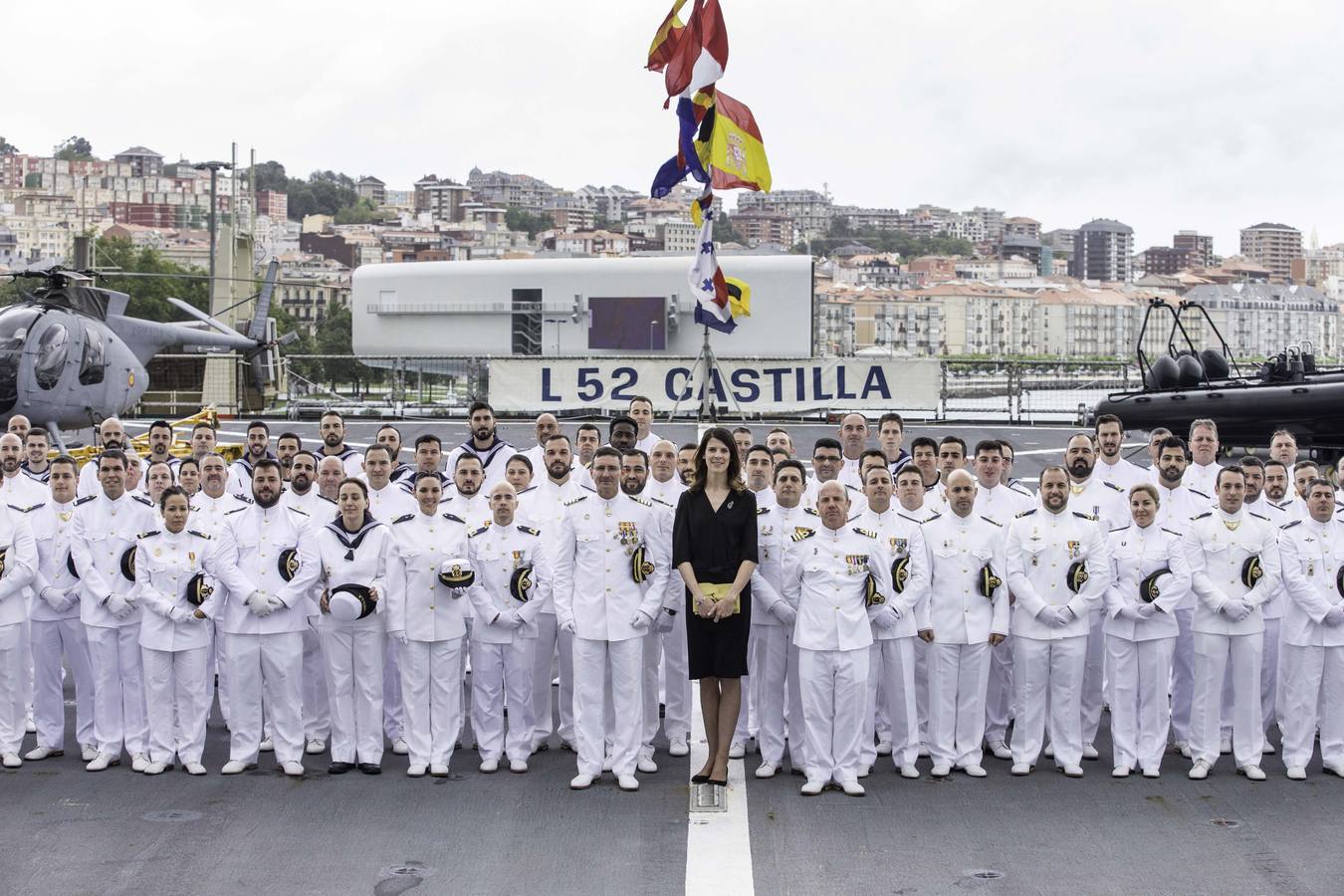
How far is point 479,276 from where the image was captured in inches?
2073

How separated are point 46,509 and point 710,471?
13.3 feet

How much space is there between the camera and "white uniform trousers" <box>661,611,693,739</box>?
961cm

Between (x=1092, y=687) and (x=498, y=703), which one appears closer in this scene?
(x=498, y=703)

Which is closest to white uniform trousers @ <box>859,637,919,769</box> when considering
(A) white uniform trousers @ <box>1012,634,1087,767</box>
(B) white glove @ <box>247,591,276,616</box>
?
(A) white uniform trousers @ <box>1012,634,1087,767</box>

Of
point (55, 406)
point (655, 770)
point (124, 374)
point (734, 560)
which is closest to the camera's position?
point (734, 560)

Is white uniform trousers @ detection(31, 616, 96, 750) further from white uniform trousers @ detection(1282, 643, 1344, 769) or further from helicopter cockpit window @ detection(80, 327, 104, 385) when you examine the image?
helicopter cockpit window @ detection(80, 327, 104, 385)

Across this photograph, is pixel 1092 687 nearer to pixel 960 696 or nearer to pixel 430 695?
pixel 960 696

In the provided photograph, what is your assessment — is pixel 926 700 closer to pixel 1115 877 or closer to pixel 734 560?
pixel 734 560

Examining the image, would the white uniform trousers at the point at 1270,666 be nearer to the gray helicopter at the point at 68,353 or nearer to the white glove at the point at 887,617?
the white glove at the point at 887,617

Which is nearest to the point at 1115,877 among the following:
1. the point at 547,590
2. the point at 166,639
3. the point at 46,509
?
the point at 547,590

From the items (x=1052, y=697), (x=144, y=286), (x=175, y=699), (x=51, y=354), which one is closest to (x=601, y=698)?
(x=175, y=699)

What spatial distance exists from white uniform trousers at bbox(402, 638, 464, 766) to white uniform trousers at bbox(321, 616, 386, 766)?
11cm

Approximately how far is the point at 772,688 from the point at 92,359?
14778mm

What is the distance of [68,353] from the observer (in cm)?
2055
